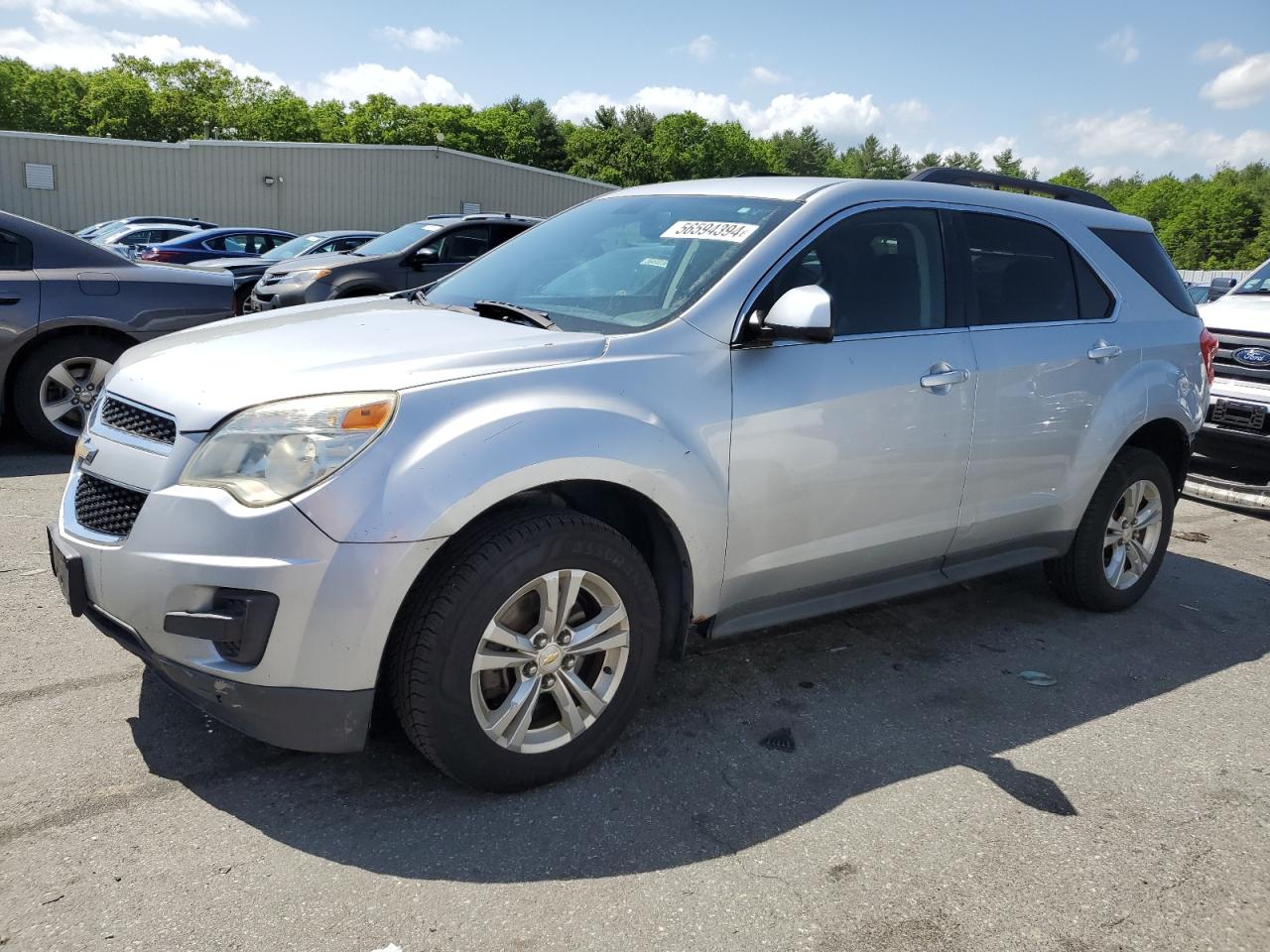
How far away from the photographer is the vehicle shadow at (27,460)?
6.10 m

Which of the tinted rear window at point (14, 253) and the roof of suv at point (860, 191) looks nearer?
the roof of suv at point (860, 191)

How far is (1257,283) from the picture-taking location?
825 centimetres

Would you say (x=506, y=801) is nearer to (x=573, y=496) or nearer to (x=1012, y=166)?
(x=573, y=496)

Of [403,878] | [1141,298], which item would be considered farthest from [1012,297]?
[403,878]

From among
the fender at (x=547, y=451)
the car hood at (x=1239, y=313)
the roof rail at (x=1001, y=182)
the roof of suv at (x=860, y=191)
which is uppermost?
the roof rail at (x=1001, y=182)

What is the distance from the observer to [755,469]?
10.3ft

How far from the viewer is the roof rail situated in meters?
4.29

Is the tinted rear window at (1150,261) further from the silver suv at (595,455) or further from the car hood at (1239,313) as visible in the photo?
the car hood at (1239,313)

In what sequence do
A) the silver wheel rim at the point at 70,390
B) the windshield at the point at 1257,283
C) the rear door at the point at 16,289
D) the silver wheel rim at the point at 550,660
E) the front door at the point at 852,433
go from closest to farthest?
the silver wheel rim at the point at 550,660
the front door at the point at 852,433
the rear door at the point at 16,289
the silver wheel rim at the point at 70,390
the windshield at the point at 1257,283

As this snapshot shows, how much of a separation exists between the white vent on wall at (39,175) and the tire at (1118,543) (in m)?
37.7

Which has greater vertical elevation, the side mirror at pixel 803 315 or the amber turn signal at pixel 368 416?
the side mirror at pixel 803 315

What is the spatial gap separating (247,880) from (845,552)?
211 cm

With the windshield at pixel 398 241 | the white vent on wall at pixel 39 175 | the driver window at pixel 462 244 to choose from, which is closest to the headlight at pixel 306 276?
the windshield at pixel 398 241

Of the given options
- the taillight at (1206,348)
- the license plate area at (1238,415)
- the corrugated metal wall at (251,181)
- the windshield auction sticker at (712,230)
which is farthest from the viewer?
the corrugated metal wall at (251,181)
